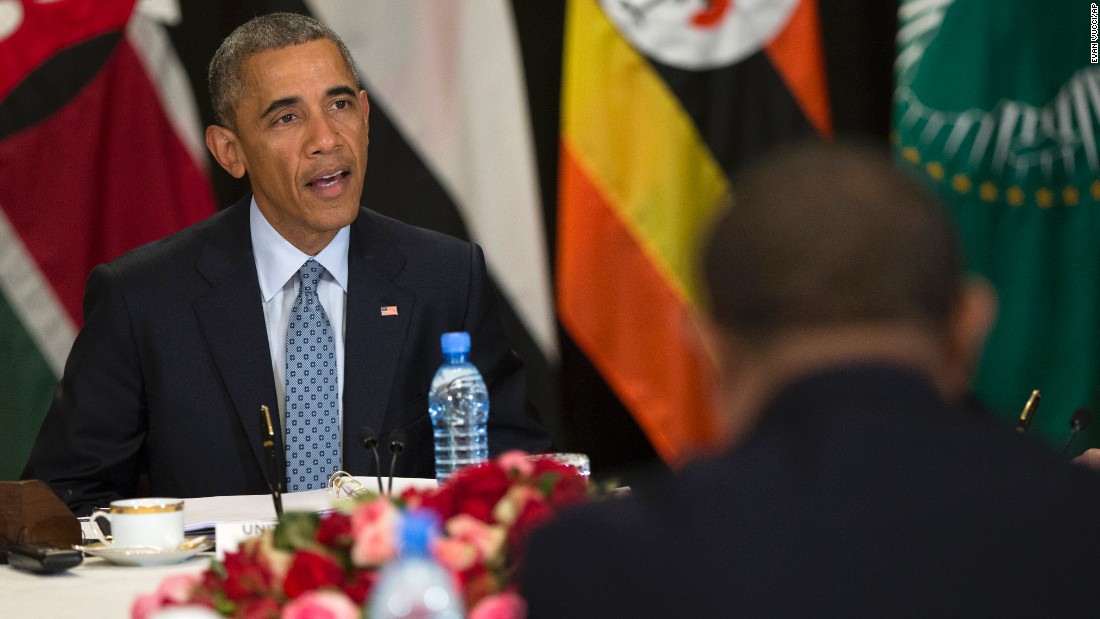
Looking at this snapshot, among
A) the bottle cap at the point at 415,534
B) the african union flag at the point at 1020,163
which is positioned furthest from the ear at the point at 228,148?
the bottle cap at the point at 415,534

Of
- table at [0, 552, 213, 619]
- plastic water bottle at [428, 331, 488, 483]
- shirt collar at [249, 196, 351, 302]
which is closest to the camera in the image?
table at [0, 552, 213, 619]

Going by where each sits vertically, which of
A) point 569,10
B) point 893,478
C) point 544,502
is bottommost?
point 544,502

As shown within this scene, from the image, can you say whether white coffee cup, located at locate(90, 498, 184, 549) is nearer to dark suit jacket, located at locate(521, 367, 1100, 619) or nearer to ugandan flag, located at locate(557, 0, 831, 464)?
dark suit jacket, located at locate(521, 367, 1100, 619)

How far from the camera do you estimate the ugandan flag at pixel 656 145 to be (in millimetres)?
4086

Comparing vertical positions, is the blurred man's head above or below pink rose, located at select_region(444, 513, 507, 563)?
above

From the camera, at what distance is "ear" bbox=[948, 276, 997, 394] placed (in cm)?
87

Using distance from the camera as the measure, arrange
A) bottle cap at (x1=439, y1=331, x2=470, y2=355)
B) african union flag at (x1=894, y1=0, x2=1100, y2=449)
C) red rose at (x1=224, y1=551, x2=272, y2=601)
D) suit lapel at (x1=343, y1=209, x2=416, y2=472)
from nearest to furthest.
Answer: red rose at (x1=224, y1=551, x2=272, y2=601), bottle cap at (x1=439, y1=331, x2=470, y2=355), suit lapel at (x1=343, y1=209, x2=416, y2=472), african union flag at (x1=894, y1=0, x2=1100, y2=449)

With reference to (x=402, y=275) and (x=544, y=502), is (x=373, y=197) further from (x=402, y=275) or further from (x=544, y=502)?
(x=544, y=502)

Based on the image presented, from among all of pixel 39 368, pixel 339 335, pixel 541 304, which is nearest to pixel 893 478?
pixel 339 335

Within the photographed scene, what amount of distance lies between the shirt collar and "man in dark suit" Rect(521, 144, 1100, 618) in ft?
7.33

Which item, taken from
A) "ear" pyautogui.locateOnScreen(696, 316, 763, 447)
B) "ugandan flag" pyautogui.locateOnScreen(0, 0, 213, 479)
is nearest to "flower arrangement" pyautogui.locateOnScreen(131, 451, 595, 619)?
"ear" pyautogui.locateOnScreen(696, 316, 763, 447)

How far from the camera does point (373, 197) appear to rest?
4152 mm

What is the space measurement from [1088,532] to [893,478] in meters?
0.13

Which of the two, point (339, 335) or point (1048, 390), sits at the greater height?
point (339, 335)
